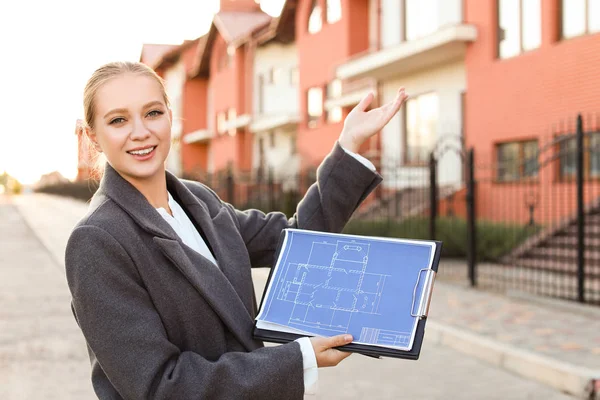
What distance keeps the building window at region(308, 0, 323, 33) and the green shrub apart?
12.1 meters

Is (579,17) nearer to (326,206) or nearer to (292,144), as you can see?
(326,206)

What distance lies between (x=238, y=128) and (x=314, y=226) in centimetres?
3614

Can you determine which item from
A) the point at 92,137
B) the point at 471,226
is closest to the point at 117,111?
the point at 92,137

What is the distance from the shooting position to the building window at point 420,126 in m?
20.8

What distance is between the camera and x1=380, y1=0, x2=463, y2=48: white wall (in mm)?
19453

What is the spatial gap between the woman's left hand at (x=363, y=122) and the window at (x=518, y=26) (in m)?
14.7

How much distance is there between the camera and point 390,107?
280 cm

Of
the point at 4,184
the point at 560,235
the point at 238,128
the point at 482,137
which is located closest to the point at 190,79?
the point at 238,128

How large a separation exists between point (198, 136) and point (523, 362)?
39.1 metres

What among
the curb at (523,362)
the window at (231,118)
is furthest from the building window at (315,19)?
the curb at (523,362)

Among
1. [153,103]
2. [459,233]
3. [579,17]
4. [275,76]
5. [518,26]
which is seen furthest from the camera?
[275,76]

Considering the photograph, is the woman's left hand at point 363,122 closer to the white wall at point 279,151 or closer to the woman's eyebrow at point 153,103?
the woman's eyebrow at point 153,103

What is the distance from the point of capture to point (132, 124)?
7.33 feet

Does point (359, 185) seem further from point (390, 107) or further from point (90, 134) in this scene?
point (90, 134)
